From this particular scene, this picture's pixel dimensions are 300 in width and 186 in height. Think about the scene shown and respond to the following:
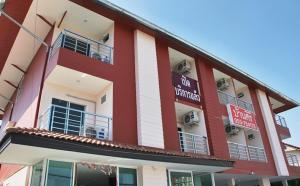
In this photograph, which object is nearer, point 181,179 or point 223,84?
Result: point 181,179

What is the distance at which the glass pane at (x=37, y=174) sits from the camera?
8.65m

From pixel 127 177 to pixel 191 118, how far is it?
5736 mm

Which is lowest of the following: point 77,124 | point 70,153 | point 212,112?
point 70,153

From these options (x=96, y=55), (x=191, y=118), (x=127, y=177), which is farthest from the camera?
(x=191, y=118)

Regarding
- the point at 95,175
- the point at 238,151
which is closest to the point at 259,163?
the point at 238,151

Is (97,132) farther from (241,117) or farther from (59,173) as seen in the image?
(241,117)

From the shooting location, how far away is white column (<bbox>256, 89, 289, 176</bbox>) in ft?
58.5

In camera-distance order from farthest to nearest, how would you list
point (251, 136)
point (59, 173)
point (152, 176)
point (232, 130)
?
1. point (251, 136)
2. point (232, 130)
3. point (152, 176)
4. point (59, 173)

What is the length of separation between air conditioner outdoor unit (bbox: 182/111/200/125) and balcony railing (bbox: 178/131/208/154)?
0.82 metres

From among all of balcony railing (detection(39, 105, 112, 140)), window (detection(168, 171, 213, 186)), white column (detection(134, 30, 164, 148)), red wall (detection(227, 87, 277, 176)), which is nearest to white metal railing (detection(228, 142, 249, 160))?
red wall (detection(227, 87, 277, 176))

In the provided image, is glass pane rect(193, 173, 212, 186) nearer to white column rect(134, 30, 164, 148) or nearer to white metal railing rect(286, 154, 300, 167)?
white column rect(134, 30, 164, 148)

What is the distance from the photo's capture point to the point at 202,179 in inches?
493

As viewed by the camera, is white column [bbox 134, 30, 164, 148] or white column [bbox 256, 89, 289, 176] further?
white column [bbox 256, 89, 289, 176]

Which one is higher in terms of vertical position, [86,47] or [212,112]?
[86,47]
